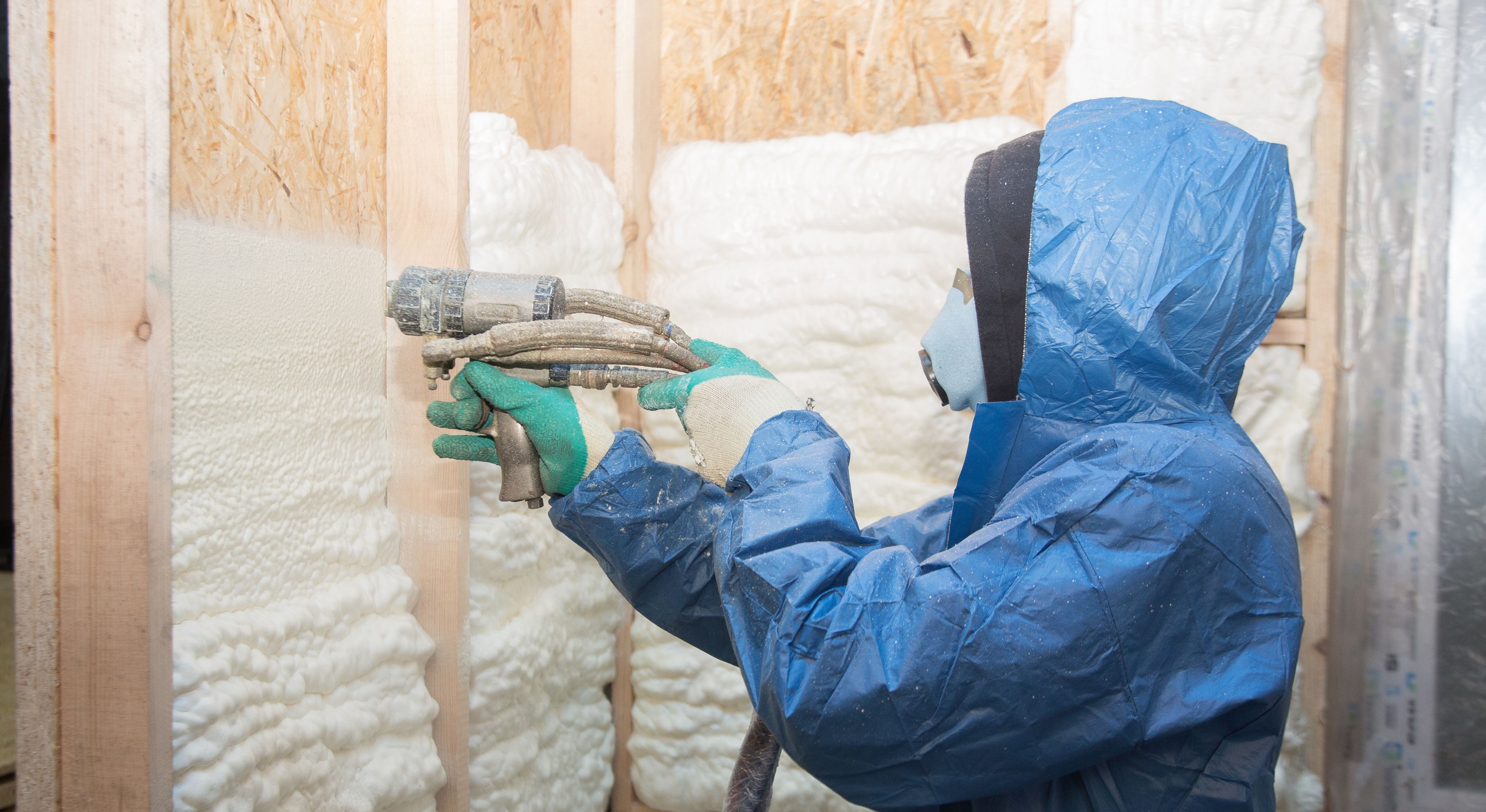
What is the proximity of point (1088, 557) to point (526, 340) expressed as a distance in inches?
23.4

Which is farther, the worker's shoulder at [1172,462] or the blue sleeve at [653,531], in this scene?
the blue sleeve at [653,531]

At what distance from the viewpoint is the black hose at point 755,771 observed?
1.11 meters

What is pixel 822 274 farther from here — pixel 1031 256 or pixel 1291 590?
pixel 1291 590

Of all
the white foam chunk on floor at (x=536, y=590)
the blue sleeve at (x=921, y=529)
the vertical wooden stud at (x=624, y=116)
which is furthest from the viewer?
the vertical wooden stud at (x=624, y=116)

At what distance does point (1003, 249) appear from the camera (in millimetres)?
958

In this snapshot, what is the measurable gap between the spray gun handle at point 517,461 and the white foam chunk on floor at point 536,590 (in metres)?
0.30

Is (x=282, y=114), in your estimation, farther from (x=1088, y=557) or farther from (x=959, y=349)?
(x=1088, y=557)

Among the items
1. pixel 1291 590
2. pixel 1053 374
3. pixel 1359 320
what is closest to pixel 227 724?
pixel 1053 374

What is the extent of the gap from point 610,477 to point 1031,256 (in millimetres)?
512

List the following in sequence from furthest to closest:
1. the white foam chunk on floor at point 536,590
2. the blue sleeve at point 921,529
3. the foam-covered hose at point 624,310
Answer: the white foam chunk on floor at point 536,590 → the blue sleeve at point 921,529 → the foam-covered hose at point 624,310

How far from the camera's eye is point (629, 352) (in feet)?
3.43

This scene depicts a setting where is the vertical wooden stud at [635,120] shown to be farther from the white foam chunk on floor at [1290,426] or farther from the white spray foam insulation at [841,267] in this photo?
the white foam chunk on floor at [1290,426]

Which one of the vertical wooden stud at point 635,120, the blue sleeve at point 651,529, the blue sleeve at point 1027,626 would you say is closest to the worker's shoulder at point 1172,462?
the blue sleeve at point 1027,626

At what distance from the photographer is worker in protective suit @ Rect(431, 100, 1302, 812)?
2.55 feet
